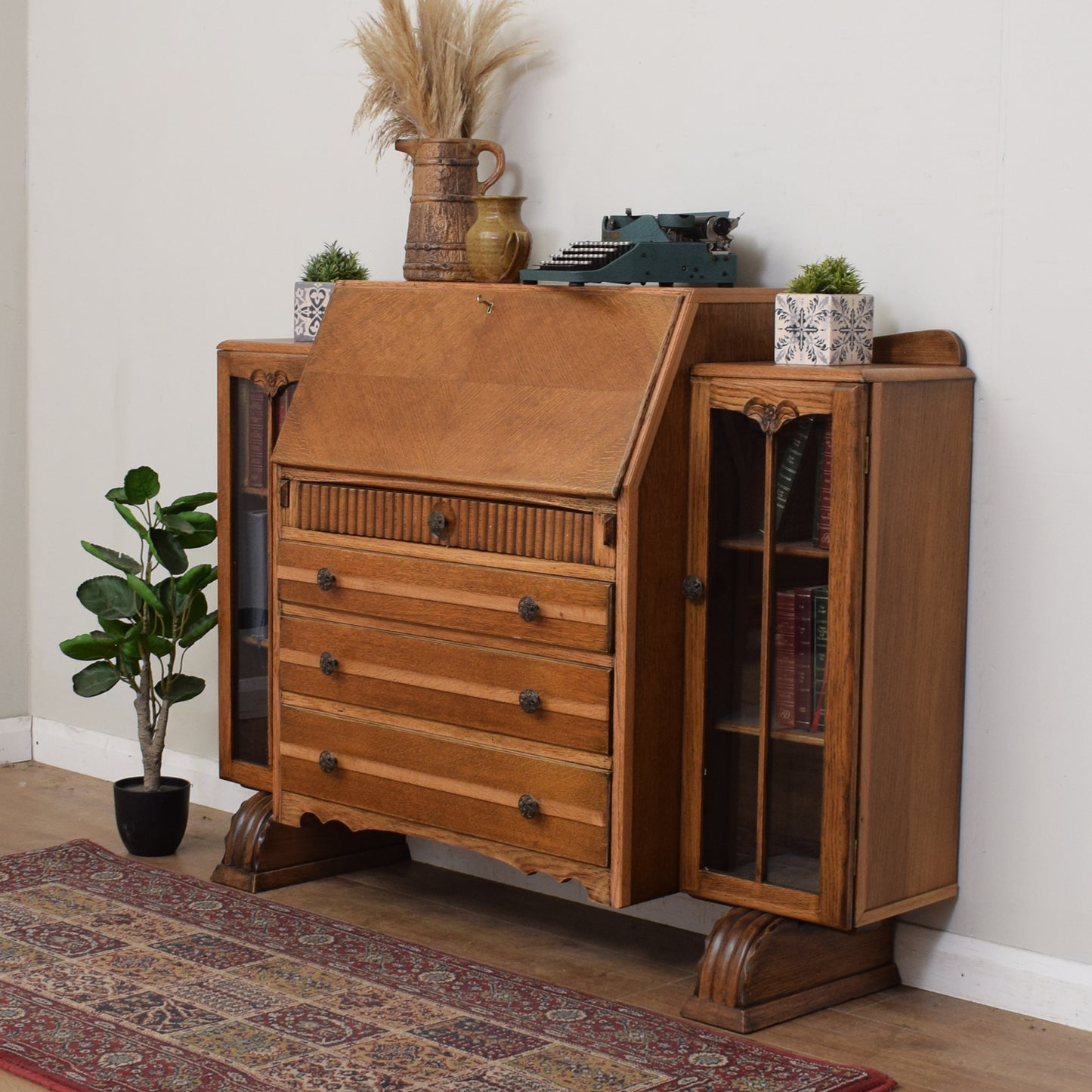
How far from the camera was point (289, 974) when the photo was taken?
2.96 meters

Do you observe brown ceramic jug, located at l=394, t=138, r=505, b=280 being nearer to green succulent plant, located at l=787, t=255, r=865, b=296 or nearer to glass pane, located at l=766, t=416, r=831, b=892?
green succulent plant, located at l=787, t=255, r=865, b=296

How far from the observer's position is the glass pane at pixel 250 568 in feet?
11.6

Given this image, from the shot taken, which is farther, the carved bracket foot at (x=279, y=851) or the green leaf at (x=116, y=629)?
the green leaf at (x=116, y=629)

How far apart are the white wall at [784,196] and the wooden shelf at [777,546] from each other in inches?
13.6

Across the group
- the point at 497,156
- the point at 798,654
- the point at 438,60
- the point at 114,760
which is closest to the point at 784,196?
the point at 497,156

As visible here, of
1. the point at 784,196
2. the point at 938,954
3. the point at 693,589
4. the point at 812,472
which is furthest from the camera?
the point at 784,196

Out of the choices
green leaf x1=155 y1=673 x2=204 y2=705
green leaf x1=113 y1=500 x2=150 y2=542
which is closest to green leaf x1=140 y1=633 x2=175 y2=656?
green leaf x1=155 y1=673 x2=204 y2=705

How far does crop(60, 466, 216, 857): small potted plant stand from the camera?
3668 mm

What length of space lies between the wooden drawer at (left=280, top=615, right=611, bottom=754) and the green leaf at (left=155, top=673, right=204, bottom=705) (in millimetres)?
568

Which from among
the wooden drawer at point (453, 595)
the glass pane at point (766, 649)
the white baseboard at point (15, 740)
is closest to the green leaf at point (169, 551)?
the wooden drawer at point (453, 595)

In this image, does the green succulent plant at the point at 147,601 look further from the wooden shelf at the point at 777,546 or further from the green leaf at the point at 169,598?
the wooden shelf at the point at 777,546

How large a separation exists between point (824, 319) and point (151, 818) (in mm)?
1943

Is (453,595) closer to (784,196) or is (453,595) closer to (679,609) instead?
(679,609)

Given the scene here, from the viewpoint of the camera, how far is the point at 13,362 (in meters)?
4.68
